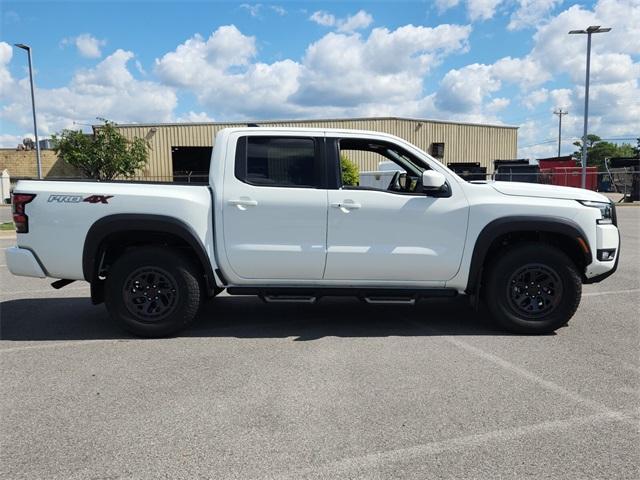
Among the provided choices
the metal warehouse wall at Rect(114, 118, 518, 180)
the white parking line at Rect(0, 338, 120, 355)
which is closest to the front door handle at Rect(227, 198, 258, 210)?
the white parking line at Rect(0, 338, 120, 355)

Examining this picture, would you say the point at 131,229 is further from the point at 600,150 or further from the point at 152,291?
the point at 600,150

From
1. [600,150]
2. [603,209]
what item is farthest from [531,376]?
[600,150]

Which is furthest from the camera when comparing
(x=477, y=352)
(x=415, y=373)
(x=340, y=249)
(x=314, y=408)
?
(x=340, y=249)

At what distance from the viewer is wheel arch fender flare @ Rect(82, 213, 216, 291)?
473cm

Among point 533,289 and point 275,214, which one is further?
point 533,289

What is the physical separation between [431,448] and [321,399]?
909 mm

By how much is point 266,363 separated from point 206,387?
0.64 m

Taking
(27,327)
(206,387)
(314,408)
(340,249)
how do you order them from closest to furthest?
(314,408)
(206,387)
(340,249)
(27,327)

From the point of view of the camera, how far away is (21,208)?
15.7ft

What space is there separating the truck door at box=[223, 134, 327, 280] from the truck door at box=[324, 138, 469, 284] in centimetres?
16

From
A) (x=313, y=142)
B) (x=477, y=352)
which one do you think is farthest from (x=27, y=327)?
(x=477, y=352)

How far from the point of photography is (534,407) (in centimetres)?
346

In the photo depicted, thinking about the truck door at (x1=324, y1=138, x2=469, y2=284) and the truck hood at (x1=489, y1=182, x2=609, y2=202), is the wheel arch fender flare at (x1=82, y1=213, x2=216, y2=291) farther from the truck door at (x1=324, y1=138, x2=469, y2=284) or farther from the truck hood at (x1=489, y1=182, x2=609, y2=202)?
the truck hood at (x1=489, y1=182, x2=609, y2=202)

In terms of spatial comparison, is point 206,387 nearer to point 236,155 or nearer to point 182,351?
point 182,351
